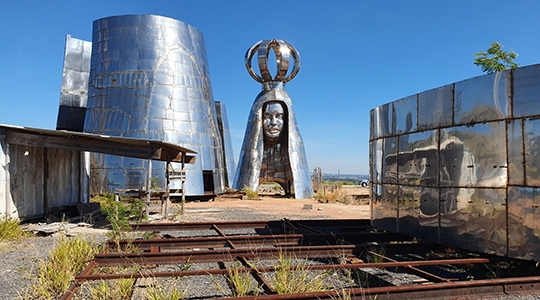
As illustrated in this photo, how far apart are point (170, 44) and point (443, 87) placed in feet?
58.6

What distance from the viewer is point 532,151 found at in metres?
5.88

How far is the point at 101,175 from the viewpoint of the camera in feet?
69.5

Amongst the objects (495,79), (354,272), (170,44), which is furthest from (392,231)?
(170,44)

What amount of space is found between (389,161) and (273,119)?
16.2 metres

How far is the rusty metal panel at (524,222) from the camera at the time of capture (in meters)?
5.86

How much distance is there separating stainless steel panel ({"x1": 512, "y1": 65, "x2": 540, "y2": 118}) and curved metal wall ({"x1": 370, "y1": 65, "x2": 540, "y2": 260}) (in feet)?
0.04

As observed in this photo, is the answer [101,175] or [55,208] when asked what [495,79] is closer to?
[55,208]

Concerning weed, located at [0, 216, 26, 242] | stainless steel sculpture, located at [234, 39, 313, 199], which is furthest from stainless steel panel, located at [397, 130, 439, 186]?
stainless steel sculpture, located at [234, 39, 313, 199]

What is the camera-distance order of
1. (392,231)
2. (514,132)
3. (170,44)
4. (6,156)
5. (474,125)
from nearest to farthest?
(514,132)
(474,125)
(392,231)
(6,156)
(170,44)

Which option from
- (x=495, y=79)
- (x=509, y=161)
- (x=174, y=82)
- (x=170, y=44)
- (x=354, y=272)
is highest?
(x=170, y=44)

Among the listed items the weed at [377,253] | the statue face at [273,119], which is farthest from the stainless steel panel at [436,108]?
the statue face at [273,119]

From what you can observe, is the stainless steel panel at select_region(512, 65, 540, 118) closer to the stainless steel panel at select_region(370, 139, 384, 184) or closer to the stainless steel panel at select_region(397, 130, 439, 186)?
the stainless steel panel at select_region(397, 130, 439, 186)

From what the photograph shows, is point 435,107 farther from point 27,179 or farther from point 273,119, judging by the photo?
point 273,119

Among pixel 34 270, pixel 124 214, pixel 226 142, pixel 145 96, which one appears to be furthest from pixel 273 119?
pixel 34 270
